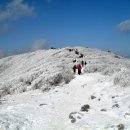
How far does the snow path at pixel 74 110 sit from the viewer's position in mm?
23438

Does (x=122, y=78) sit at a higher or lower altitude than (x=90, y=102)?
higher

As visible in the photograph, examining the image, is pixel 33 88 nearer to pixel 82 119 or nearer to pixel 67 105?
pixel 67 105

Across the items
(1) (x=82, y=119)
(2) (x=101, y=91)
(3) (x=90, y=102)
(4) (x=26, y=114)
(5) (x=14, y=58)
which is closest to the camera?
(1) (x=82, y=119)

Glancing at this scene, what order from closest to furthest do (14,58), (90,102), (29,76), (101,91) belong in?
(90,102) → (101,91) → (29,76) → (14,58)

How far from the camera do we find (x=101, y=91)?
33188 mm

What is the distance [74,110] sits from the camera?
91.7 feet

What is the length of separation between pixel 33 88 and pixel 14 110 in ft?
51.2

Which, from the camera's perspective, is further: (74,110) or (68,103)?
(68,103)

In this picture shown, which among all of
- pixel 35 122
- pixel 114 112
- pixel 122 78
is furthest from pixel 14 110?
pixel 122 78

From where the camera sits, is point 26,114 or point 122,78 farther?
point 122,78

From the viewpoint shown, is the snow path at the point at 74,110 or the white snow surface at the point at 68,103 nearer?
the snow path at the point at 74,110

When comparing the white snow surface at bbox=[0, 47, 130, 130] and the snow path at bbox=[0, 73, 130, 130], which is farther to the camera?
the white snow surface at bbox=[0, 47, 130, 130]

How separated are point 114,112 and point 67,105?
20.4 feet

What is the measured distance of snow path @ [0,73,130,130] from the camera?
2344 cm
